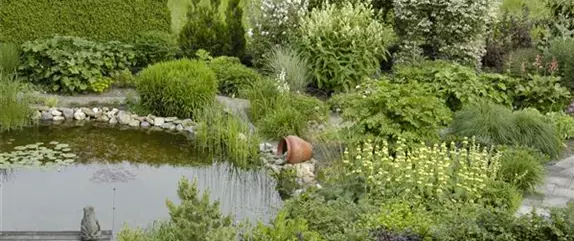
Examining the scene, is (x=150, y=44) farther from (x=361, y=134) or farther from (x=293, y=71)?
(x=361, y=134)

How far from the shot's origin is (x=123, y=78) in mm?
13703

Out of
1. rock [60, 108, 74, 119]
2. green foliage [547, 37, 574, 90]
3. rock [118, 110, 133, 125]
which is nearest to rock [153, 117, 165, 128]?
rock [118, 110, 133, 125]

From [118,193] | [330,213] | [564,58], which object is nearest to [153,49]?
[118,193]

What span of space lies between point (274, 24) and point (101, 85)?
287 cm

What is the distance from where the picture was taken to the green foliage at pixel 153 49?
14336 millimetres

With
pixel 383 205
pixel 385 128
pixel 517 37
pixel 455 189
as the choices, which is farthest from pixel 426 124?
pixel 517 37

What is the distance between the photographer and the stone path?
920 cm

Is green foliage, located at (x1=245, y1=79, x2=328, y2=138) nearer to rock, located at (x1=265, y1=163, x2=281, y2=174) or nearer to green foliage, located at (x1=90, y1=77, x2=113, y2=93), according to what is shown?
rock, located at (x1=265, y1=163, x2=281, y2=174)

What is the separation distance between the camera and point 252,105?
12156 millimetres

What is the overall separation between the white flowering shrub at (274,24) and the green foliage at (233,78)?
0.99 meters

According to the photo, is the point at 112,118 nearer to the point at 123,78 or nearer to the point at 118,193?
the point at 123,78

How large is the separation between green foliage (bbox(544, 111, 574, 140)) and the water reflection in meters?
3.77

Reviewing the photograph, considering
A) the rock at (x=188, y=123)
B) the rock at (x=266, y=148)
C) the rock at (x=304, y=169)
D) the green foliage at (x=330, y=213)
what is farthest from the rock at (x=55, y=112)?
the green foliage at (x=330, y=213)

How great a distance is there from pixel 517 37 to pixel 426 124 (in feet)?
19.8
